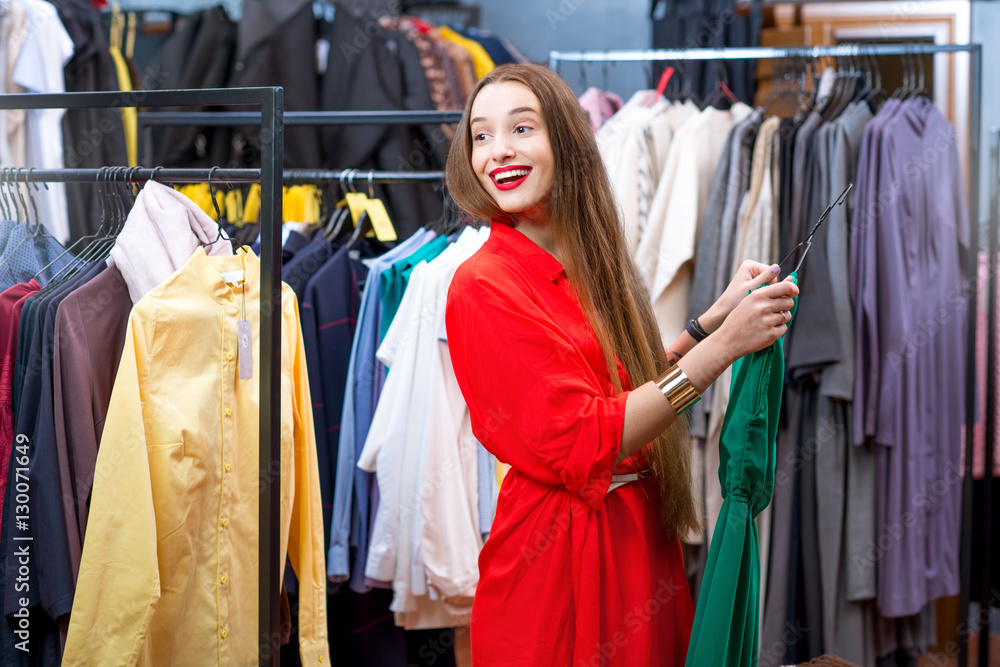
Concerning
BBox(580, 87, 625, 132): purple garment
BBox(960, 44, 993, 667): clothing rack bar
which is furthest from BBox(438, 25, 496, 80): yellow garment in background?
BBox(960, 44, 993, 667): clothing rack bar

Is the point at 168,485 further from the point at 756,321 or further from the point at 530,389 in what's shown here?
the point at 756,321

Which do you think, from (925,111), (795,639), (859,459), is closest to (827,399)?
(859,459)

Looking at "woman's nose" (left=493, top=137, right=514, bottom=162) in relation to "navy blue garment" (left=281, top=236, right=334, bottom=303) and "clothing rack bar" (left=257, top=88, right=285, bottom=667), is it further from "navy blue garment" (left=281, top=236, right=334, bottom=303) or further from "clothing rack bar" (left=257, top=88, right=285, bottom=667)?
"navy blue garment" (left=281, top=236, right=334, bottom=303)

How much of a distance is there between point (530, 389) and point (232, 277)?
29.1 inches

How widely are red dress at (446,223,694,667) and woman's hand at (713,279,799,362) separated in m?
0.18

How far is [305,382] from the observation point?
75.0 inches

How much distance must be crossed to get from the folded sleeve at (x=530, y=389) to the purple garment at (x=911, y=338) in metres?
1.46

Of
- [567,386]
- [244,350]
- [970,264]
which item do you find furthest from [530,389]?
[970,264]

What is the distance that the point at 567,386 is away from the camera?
131 centimetres

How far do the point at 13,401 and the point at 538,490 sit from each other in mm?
1029

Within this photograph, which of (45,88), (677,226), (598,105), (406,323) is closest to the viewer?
(406,323)

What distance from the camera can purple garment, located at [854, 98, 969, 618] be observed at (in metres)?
2.53

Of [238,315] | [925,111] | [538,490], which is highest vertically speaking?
[925,111]

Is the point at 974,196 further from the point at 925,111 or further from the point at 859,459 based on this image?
the point at 859,459
